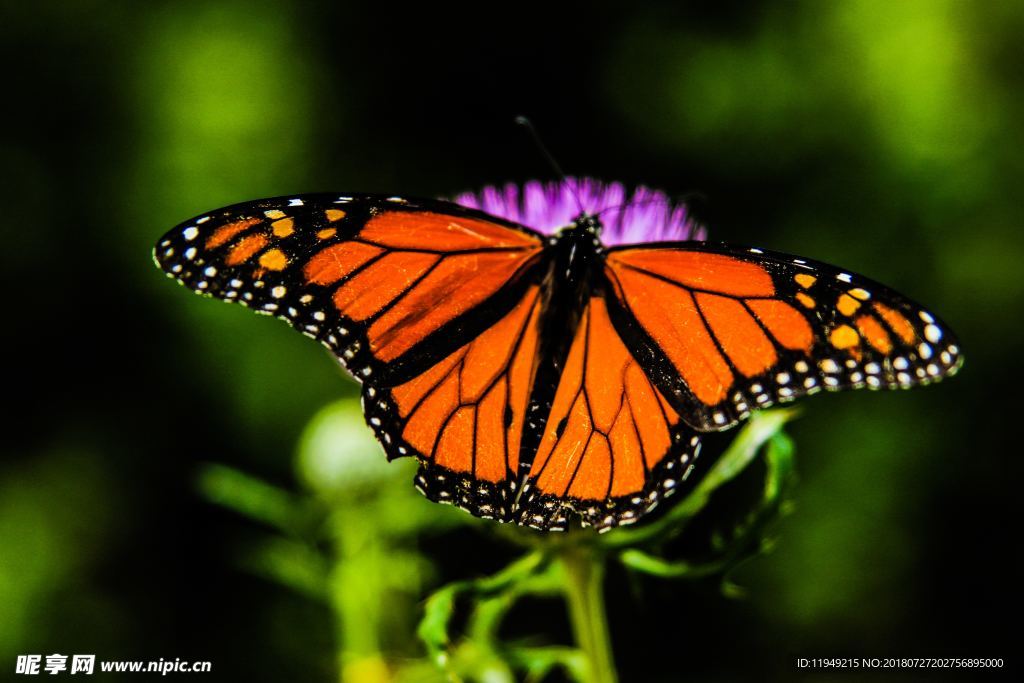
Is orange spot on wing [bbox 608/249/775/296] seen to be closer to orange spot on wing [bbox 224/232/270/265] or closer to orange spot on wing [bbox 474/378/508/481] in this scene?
orange spot on wing [bbox 474/378/508/481]

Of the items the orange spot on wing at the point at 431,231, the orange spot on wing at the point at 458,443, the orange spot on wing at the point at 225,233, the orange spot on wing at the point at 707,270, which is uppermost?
the orange spot on wing at the point at 431,231

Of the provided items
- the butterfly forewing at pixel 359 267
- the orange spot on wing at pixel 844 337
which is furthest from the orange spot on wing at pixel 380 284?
the orange spot on wing at pixel 844 337

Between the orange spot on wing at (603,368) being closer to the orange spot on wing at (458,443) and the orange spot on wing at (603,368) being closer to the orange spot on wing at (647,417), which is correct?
the orange spot on wing at (647,417)

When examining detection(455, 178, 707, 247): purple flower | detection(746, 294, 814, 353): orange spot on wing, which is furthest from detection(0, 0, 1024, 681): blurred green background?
detection(746, 294, 814, 353): orange spot on wing

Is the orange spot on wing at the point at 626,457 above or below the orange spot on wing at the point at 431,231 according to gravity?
below

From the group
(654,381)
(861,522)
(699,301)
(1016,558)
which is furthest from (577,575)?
(1016,558)

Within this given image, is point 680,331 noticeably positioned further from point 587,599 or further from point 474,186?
point 474,186

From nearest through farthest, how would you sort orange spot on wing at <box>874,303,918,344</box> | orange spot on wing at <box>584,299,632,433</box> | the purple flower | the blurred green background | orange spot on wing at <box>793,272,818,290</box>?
orange spot on wing at <box>874,303,918,344</box>
orange spot on wing at <box>793,272,818,290</box>
orange spot on wing at <box>584,299,632,433</box>
the purple flower
the blurred green background
